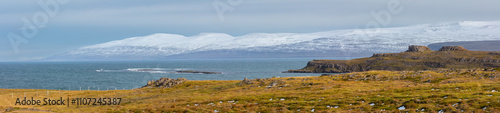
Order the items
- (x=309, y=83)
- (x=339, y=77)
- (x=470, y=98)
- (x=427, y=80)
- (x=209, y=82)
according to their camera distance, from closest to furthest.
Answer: (x=470, y=98) → (x=427, y=80) → (x=309, y=83) → (x=339, y=77) → (x=209, y=82)

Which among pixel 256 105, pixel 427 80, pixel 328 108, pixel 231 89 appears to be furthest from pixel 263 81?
pixel 328 108

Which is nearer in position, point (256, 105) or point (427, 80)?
point (256, 105)

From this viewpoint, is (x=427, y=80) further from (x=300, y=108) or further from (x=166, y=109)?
(x=166, y=109)

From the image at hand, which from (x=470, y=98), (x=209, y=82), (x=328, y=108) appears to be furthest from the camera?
(x=209, y=82)

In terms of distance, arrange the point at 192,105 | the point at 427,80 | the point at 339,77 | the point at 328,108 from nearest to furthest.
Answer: the point at 328,108 → the point at 192,105 → the point at 427,80 → the point at 339,77

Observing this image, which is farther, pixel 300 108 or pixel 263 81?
pixel 263 81

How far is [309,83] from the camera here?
8844 cm

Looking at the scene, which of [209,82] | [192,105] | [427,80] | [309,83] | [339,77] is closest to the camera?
[192,105]

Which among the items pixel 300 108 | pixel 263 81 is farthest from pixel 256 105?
pixel 263 81

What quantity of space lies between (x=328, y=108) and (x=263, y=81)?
4725cm

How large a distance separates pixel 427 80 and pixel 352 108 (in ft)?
116

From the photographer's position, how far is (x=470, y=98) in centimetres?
4659

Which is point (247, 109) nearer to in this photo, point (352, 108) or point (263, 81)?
point (352, 108)

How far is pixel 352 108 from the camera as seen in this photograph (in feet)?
161
